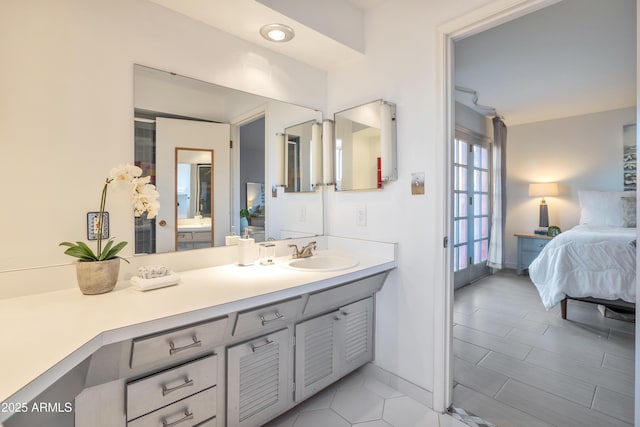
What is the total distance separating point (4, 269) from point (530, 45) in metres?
3.76

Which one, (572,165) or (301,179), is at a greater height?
(572,165)

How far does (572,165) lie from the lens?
461 centimetres

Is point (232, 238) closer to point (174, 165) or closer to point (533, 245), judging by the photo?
point (174, 165)

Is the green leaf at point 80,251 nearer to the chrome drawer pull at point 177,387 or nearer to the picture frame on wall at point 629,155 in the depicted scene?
the chrome drawer pull at point 177,387

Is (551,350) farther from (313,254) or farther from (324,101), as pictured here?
(324,101)

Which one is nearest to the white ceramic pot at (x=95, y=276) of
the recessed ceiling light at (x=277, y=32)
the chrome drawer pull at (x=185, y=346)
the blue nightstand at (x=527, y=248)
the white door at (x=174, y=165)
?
the white door at (x=174, y=165)

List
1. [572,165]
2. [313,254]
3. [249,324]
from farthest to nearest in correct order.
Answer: [572,165]
[313,254]
[249,324]

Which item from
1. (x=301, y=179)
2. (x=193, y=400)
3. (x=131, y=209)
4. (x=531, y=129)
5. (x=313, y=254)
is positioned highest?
(x=531, y=129)

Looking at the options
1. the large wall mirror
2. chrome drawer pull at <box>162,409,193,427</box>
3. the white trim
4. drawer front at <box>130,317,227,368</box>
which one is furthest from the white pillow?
chrome drawer pull at <box>162,409,193,427</box>

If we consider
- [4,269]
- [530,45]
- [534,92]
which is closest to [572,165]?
[534,92]

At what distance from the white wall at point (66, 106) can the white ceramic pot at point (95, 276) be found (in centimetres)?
20

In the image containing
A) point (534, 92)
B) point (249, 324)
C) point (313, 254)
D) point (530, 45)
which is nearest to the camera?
point (249, 324)

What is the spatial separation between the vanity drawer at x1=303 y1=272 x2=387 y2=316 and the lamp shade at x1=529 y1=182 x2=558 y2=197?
4.15 metres

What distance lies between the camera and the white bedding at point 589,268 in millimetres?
2658
